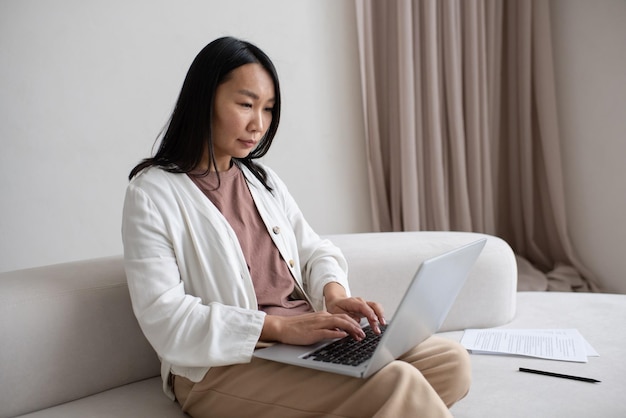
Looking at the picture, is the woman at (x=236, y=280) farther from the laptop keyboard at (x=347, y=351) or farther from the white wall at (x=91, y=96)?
the white wall at (x=91, y=96)

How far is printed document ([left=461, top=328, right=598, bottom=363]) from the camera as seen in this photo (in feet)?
4.81

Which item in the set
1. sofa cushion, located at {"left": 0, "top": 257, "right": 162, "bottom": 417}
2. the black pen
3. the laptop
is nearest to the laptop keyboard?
the laptop

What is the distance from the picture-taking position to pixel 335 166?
8.90 feet

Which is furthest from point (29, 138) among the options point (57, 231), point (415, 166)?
→ point (415, 166)

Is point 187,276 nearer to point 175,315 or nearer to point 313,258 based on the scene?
point 175,315

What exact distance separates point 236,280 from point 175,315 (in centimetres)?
14

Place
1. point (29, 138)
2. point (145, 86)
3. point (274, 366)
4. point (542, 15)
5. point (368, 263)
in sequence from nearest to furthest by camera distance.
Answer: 1. point (274, 366)
2. point (368, 263)
3. point (29, 138)
4. point (145, 86)
5. point (542, 15)

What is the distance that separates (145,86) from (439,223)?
1364mm

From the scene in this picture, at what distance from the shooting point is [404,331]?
1027 mm

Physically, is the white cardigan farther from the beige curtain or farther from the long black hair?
the beige curtain

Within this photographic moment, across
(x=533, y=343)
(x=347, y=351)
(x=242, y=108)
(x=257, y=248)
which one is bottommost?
(x=533, y=343)

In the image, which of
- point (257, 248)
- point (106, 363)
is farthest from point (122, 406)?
point (257, 248)

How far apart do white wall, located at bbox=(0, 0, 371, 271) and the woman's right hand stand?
1067mm

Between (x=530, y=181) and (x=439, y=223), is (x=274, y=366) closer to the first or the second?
(x=439, y=223)
